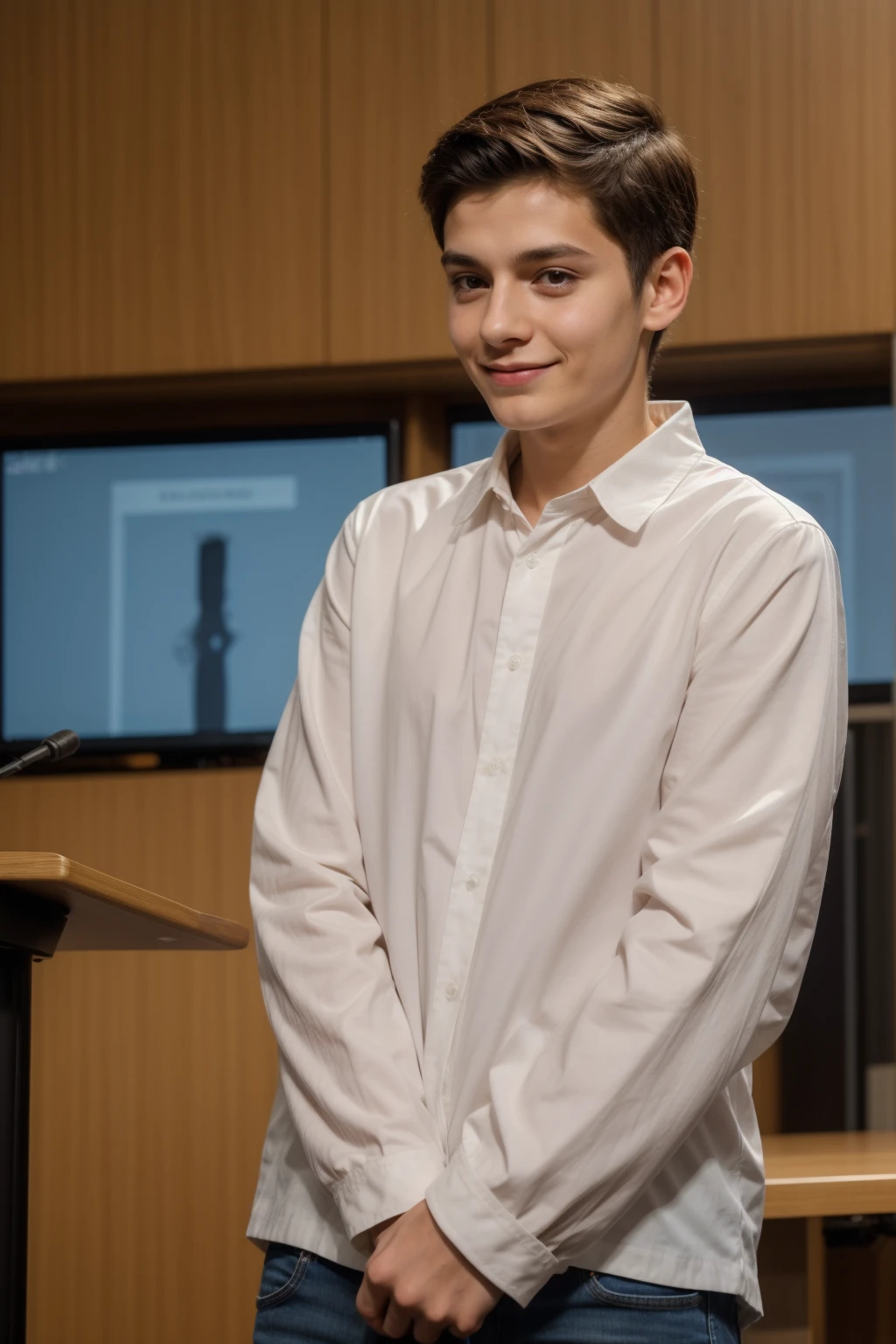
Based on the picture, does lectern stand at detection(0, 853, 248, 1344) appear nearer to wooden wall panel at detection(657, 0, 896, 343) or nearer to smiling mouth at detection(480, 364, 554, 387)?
smiling mouth at detection(480, 364, 554, 387)

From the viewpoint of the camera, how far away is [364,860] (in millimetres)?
1320

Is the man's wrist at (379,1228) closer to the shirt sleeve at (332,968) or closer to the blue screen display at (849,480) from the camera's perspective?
the shirt sleeve at (332,968)

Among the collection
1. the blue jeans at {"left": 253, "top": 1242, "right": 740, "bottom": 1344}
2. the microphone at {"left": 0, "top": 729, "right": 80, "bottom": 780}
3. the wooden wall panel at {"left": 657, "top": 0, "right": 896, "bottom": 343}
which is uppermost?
the wooden wall panel at {"left": 657, "top": 0, "right": 896, "bottom": 343}

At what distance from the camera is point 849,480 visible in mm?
3498

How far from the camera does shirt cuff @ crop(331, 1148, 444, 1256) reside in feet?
3.60

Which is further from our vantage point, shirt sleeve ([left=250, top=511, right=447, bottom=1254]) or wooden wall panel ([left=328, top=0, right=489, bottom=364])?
wooden wall panel ([left=328, top=0, right=489, bottom=364])

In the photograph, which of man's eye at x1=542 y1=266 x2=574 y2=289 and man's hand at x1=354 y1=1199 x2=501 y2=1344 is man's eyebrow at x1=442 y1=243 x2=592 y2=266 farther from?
man's hand at x1=354 y1=1199 x2=501 y2=1344

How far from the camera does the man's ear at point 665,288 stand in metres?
1.37

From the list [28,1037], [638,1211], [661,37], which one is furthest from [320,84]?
[638,1211]

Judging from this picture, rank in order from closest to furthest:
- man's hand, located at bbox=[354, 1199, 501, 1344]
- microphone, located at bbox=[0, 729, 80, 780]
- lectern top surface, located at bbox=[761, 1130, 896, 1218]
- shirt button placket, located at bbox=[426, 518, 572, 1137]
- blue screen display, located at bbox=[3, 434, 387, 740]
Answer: man's hand, located at bbox=[354, 1199, 501, 1344] < shirt button placket, located at bbox=[426, 518, 572, 1137] < microphone, located at bbox=[0, 729, 80, 780] < lectern top surface, located at bbox=[761, 1130, 896, 1218] < blue screen display, located at bbox=[3, 434, 387, 740]

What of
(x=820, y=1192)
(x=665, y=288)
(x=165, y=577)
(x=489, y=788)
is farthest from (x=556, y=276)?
(x=165, y=577)

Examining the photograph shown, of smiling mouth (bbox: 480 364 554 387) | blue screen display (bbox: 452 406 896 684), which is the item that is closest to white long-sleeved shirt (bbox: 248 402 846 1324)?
smiling mouth (bbox: 480 364 554 387)

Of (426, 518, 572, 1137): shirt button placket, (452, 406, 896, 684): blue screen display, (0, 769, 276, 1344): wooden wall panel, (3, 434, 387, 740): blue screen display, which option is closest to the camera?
(426, 518, 572, 1137): shirt button placket

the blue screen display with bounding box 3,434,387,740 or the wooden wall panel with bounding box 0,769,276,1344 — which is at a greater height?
the blue screen display with bounding box 3,434,387,740
